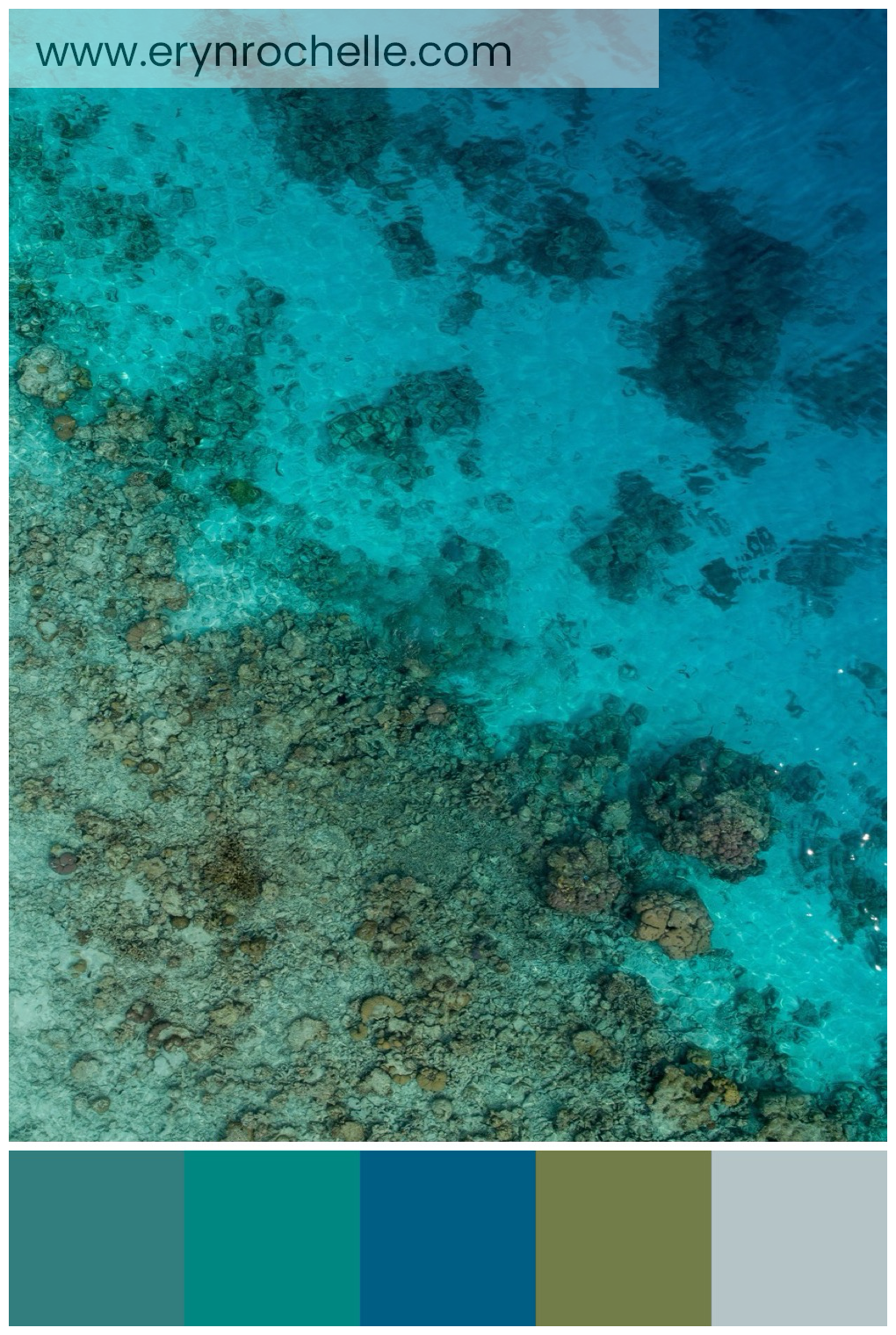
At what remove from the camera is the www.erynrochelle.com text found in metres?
11.3

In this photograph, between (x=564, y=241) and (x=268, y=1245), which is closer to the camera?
(x=268, y=1245)

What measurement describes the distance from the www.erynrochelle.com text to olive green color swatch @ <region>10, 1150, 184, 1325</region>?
1446 cm

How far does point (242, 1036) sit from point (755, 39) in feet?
51.8

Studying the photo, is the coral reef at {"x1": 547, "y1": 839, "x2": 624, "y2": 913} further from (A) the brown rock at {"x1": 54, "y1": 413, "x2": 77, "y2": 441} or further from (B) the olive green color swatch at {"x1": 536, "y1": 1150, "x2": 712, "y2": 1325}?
(A) the brown rock at {"x1": 54, "y1": 413, "x2": 77, "y2": 441}

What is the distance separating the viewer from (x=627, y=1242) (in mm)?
9281

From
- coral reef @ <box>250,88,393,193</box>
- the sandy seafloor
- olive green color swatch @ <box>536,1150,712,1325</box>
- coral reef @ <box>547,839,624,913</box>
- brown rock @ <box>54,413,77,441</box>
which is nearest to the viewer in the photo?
olive green color swatch @ <box>536,1150,712,1325</box>

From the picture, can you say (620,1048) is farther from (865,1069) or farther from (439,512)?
(439,512)

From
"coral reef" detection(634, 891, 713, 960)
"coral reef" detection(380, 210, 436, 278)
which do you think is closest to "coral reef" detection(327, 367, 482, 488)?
"coral reef" detection(380, 210, 436, 278)

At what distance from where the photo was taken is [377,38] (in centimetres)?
1129

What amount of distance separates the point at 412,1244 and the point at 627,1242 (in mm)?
2503

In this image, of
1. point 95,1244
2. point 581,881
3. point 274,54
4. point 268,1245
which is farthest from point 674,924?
point 274,54

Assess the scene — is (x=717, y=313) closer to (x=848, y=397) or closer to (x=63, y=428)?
(x=848, y=397)

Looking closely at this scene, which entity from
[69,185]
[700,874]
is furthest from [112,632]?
[700,874]

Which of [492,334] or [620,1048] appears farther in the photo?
[492,334]
